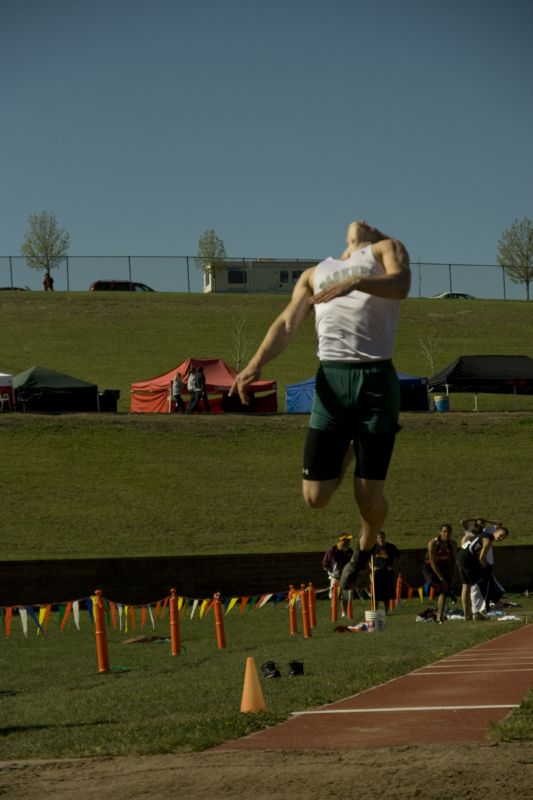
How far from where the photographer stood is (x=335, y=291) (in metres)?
7.50

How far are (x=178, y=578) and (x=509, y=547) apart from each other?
8629 mm

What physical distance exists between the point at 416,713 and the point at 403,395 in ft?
148

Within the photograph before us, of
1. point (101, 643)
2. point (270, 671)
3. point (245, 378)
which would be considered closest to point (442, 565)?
point (101, 643)

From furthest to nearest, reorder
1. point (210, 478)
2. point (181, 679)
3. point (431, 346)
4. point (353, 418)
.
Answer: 1. point (431, 346)
2. point (210, 478)
3. point (181, 679)
4. point (353, 418)

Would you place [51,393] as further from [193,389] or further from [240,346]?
[240,346]

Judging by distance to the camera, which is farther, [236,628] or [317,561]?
[317,561]

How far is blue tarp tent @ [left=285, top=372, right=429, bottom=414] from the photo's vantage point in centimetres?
5378

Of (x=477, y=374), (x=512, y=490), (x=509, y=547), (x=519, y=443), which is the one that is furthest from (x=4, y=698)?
(x=477, y=374)

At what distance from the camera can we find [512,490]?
43.2 m

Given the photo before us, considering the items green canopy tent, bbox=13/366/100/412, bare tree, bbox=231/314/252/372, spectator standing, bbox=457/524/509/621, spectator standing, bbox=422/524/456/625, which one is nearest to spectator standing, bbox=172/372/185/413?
green canopy tent, bbox=13/366/100/412

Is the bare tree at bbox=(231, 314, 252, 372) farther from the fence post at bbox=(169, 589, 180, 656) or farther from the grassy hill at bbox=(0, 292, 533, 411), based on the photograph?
the fence post at bbox=(169, 589, 180, 656)

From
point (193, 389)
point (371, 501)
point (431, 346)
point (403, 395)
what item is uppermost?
point (431, 346)

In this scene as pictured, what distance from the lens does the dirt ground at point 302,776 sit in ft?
21.9

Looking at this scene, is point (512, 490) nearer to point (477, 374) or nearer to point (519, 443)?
point (519, 443)
